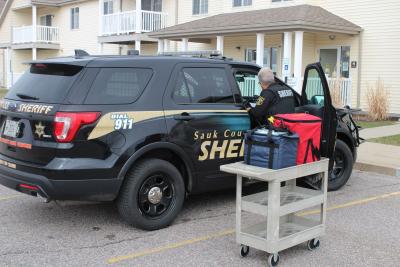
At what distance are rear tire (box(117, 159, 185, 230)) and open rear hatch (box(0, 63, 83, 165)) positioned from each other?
0.85 metres

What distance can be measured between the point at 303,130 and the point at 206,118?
51.7 inches

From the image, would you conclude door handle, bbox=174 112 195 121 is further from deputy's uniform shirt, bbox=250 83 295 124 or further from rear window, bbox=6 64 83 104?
rear window, bbox=6 64 83 104

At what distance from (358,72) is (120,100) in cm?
1445

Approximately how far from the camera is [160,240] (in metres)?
5.09

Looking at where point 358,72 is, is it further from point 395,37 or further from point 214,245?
point 214,245

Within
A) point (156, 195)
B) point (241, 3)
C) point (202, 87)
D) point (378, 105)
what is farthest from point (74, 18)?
point (156, 195)

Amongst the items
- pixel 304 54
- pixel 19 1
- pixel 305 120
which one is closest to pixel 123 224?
pixel 305 120

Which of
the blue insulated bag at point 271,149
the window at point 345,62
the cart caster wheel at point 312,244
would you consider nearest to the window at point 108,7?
the window at point 345,62

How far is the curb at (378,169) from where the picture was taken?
28.0 feet

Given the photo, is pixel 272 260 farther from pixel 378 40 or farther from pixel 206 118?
pixel 378 40

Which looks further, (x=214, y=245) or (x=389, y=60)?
(x=389, y=60)

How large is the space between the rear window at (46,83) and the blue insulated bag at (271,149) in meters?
1.89

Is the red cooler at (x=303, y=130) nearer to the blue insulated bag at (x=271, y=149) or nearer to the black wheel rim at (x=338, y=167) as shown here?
the blue insulated bag at (x=271, y=149)

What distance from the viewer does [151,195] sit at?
5.32 m
